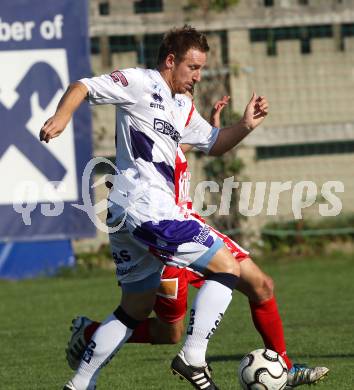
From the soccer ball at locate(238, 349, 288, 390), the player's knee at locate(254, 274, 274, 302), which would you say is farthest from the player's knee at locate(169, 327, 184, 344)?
the soccer ball at locate(238, 349, 288, 390)

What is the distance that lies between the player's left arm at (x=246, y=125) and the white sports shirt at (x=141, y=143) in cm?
45

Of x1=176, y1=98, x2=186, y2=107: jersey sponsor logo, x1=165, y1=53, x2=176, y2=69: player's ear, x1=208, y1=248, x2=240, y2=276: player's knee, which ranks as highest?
x1=165, y1=53, x2=176, y2=69: player's ear

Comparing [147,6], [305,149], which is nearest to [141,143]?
[147,6]

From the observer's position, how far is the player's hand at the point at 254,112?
555 cm

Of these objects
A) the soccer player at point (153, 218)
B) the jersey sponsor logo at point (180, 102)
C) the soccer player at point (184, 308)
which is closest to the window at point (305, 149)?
the soccer player at point (184, 308)

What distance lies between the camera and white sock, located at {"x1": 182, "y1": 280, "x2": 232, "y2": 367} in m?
4.95

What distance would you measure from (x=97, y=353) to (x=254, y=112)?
1355 mm

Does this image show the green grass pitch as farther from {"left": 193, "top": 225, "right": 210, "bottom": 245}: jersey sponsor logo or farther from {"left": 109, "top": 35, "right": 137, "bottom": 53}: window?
{"left": 109, "top": 35, "right": 137, "bottom": 53}: window

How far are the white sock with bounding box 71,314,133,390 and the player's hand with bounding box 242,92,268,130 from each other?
45.2 inches

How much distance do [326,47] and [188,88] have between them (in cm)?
829

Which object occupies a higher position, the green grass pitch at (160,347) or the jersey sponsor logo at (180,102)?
the jersey sponsor logo at (180,102)

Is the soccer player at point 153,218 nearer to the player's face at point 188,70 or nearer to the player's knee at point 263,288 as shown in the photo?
the player's face at point 188,70

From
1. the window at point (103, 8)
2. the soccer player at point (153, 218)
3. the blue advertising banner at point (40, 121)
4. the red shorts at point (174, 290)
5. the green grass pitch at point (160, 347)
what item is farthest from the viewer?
the window at point (103, 8)

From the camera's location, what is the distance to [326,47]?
13.4 m
